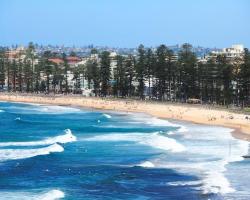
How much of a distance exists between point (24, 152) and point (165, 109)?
3971 cm

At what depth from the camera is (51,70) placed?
114 m

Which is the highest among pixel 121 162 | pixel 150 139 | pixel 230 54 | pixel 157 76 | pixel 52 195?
pixel 230 54

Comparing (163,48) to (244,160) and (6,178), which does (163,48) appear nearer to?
(244,160)

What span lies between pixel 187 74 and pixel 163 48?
8362 millimetres

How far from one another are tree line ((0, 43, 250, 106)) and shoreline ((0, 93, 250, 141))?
6.33m

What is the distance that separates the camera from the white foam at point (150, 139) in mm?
46191

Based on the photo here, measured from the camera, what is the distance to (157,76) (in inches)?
3814

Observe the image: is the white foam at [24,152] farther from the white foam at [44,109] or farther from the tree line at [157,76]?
the tree line at [157,76]

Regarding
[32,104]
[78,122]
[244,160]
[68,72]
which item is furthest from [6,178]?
[68,72]

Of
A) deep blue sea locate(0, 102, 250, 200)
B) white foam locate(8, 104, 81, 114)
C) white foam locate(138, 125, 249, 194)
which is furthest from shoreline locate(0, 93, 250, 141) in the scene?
white foam locate(138, 125, 249, 194)

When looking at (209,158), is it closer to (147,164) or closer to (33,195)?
(147,164)

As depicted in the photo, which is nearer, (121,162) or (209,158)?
(121,162)

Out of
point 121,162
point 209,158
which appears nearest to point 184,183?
point 121,162

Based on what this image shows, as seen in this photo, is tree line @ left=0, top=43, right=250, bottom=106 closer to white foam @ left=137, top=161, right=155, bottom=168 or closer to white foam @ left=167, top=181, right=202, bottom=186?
white foam @ left=137, top=161, right=155, bottom=168
